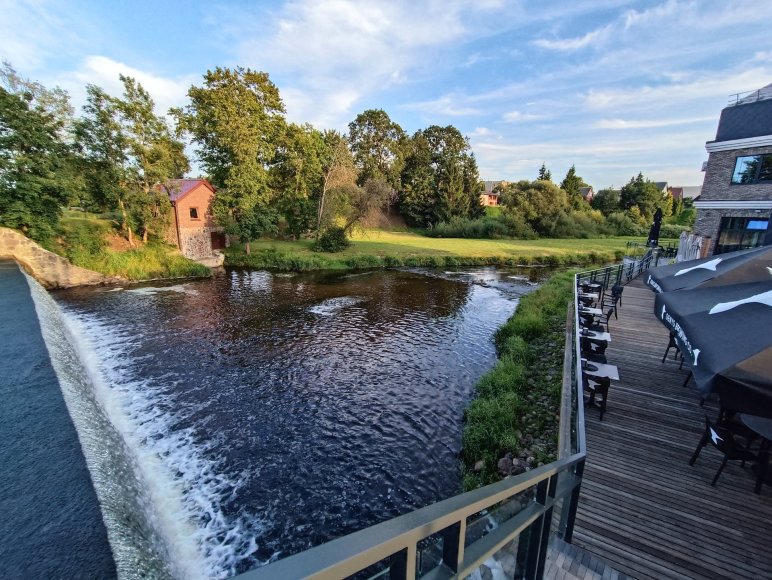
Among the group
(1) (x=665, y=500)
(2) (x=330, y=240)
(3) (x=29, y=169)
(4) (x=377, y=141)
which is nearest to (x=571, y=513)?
(1) (x=665, y=500)

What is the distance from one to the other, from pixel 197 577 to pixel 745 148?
80.6 ft

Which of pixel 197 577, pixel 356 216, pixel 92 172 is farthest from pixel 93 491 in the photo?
pixel 356 216

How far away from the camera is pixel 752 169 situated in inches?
645

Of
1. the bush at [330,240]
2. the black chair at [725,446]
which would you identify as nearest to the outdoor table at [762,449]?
the black chair at [725,446]

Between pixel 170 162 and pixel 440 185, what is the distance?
38724 millimetres

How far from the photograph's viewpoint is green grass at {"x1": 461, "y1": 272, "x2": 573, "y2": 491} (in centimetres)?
746

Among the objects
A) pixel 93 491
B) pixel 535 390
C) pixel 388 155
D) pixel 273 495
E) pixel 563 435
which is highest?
pixel 388 155

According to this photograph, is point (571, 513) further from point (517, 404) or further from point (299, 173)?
point (299, 173)

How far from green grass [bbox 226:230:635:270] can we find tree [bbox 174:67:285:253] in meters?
2.62

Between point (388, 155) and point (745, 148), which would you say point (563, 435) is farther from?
point (388, 155)

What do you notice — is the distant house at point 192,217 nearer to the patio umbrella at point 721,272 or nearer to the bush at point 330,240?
the bush at point 330,240

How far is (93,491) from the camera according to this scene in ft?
16.6

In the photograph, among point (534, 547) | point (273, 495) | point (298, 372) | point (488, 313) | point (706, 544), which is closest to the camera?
point (534, 547)

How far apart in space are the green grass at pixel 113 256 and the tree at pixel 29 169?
1299 millimetres
